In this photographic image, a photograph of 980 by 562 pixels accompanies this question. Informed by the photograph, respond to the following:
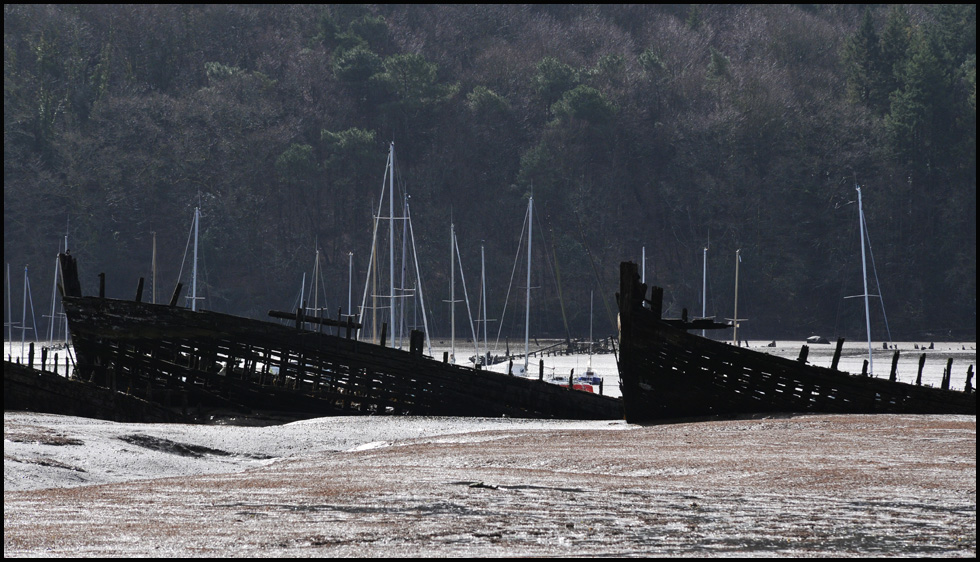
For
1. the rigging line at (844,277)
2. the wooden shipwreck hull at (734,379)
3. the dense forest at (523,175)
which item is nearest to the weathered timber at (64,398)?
the wooden shipwreck hull at (734,379)

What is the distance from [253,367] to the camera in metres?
21.4

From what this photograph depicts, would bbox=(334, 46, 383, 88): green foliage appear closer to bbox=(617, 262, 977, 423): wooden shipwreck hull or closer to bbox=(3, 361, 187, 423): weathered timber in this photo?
bbox=(617, 262, 977, 423): wooden shipwreck hull

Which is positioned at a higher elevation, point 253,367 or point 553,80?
point 553,80

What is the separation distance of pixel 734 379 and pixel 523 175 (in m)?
65.7

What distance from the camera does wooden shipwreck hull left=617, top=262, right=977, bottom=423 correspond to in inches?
781

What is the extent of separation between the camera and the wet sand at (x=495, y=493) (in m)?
7.42

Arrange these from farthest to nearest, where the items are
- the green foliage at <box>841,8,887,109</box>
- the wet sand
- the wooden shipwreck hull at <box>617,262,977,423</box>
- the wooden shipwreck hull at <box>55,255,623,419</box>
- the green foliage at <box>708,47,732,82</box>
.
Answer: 1. the green foliage at <box>708,47,732,82</box>
2. the green foliage at <box>841,8,887,109</box>
3. the wooden shipwreck hull at <box>55,255,623,419</box>
4. the wooden shipwreck hull at <box>617,262,977,423</box>
5. the wet sand

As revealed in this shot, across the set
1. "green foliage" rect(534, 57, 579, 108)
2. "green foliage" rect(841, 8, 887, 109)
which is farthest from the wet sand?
"green foliage" rect(841, 8, 887, 109)

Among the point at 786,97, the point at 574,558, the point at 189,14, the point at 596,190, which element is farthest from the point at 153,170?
the point at 574,558

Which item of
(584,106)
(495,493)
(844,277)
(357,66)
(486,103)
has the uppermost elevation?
(357,66)

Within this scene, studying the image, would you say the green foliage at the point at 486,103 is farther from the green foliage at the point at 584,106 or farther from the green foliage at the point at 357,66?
the green foliage at the point at 357,66

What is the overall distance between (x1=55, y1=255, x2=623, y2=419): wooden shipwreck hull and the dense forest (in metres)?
56.9

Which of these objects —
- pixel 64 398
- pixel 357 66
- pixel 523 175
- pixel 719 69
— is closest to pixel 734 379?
pixel 64 398

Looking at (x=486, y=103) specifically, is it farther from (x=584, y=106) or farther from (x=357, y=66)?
(x=357, y=66)
